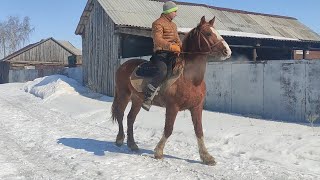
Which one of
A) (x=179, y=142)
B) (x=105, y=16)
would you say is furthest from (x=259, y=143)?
(x=105, y=16)

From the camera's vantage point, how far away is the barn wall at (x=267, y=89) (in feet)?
33.0

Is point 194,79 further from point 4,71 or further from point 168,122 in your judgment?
point 4,71

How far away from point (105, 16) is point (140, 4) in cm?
313

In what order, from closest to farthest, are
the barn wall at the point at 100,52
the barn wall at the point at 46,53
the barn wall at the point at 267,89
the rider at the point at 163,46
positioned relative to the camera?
the rider at the point at 163,46
the barn wall at the point at 267,89
the barn wall at the point at 100,52
the barn wall at the point at 46,53

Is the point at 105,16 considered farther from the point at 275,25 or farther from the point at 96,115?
the point at 275,25

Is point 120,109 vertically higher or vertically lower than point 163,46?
lower

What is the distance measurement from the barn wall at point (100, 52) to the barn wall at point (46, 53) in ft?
81.2

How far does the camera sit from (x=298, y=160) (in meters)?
5.91

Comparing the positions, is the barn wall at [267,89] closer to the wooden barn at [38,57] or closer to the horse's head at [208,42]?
the horse's head at [208,42]

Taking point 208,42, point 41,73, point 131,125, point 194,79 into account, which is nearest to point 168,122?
point 194,79

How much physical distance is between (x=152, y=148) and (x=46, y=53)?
138 ft

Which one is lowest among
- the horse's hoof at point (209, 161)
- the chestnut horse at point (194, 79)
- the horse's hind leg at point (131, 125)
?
the horse's hoof at point (209, 161)

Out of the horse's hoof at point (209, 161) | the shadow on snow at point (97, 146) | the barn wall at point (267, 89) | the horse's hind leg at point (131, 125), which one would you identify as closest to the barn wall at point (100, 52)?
the barn wall at point (267, 89)

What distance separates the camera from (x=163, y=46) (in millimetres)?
5773
